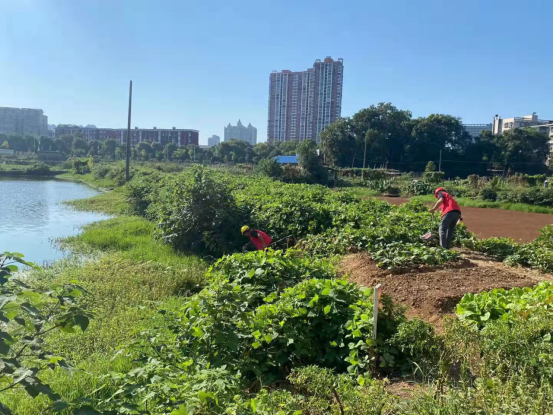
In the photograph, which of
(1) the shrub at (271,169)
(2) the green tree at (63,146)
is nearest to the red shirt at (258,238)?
(1) the shrub at (271,169)

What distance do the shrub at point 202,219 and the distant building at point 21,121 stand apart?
108 meters

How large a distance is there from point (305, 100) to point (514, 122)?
45.4m

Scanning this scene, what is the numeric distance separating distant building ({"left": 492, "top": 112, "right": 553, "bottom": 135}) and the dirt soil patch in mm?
87076

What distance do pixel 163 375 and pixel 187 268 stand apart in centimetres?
600

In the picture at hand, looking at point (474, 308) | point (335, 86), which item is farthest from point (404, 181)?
point (335, 86)

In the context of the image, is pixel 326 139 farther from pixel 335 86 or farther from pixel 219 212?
pixel 219 212

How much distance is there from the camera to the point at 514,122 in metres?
88.5

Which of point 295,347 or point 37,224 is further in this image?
point 37,224

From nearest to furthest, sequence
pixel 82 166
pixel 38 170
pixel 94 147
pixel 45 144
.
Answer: pixel 38 170 → pixel 82 166 → pixel 45 144 → pixel 94 147

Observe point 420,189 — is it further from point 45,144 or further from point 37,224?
point 45,144

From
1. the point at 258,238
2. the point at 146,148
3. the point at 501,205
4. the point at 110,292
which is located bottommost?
the point at 110,292

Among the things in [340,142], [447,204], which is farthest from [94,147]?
[447,204]

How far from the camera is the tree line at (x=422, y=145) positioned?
46.7 metres

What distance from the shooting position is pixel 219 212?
35.3 feet
